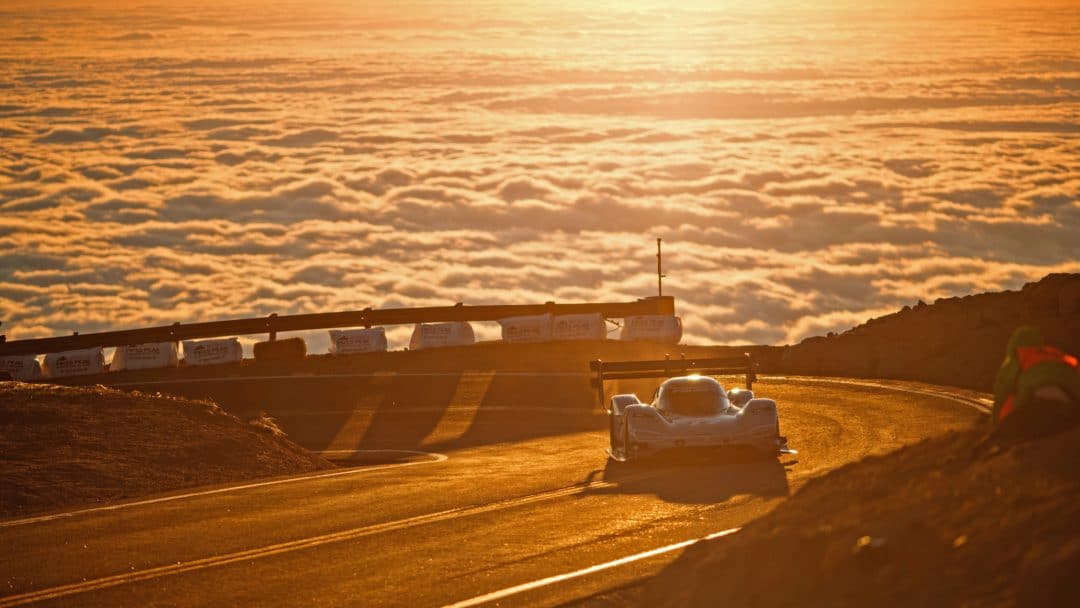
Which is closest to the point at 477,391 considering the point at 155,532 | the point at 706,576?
the point at 155,532

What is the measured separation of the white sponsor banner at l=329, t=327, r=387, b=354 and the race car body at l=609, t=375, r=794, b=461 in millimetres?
27142

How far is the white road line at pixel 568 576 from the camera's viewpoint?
14.9m

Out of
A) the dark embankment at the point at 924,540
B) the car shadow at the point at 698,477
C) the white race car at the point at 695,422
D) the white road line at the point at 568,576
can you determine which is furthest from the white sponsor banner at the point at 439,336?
the dark embankment at the point at 924,540

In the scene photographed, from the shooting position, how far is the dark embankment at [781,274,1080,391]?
126 feet

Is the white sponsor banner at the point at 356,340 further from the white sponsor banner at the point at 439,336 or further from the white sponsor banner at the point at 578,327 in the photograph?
the white sponsor banner at the point at 578,327

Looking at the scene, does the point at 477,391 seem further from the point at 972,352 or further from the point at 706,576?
Answer: the point at 706,576

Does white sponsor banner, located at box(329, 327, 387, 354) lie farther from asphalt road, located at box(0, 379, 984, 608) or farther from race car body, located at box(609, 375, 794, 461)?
race car body, located at box(609, 375, 794, 461)

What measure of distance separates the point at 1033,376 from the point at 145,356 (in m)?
40.4

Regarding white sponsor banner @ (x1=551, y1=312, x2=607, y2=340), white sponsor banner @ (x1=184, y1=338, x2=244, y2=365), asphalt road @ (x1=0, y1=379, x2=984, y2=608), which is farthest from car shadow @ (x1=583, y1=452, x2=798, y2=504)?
white sponsor banner @ (x1=184, y1=338, x2=244, y2=365)

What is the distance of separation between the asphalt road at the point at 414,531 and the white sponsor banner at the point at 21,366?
2626 centimetres

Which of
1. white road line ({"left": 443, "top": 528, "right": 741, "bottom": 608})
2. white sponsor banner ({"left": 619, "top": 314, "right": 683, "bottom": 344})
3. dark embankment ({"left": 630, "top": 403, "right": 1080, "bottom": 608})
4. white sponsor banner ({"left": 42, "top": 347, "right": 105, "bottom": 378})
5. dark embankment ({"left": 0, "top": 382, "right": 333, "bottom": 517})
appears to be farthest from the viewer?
white sponsor banner ({"left": 619, "top": 314, "right": 683, "bottom": 344})

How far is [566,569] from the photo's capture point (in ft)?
52.6

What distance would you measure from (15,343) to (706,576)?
4244 cm

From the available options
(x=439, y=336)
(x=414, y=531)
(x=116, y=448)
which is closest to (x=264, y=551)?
(x=414, y=531)
